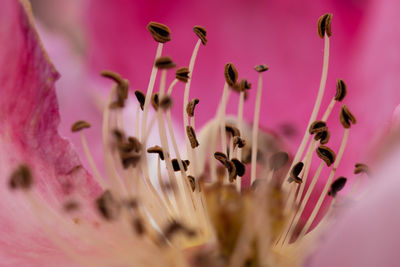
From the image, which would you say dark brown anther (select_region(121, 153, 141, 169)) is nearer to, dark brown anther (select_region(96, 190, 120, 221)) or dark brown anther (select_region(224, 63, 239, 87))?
dark brown anther (select_region(96, 190, 120, 221))

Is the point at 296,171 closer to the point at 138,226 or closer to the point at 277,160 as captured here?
the point at 277,160

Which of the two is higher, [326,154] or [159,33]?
[159,33]

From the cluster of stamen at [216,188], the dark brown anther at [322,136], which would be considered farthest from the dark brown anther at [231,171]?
the dark brown anther at [322,136]

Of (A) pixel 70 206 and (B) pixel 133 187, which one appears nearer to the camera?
(A) pixel 70 206

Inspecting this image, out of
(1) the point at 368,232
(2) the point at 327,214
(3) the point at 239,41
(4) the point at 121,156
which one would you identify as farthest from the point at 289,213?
(3) the point at 239,41

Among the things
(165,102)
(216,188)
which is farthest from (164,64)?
(216,188)

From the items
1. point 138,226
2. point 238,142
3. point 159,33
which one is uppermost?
point 159,33

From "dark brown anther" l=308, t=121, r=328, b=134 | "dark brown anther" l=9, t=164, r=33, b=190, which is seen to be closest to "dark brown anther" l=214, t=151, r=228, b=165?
"dark brown anther" l=308, t=121, r=328, b=134

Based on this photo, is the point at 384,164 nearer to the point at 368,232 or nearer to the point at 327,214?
the point at 368,232
